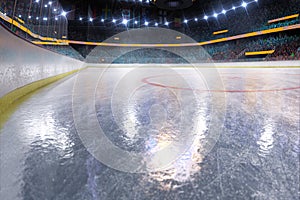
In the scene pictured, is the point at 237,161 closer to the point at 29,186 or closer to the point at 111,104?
the point at 29,186

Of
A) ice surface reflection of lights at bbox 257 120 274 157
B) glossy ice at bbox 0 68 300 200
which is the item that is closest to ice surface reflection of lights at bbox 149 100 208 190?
glossy ice at bbox 0 68 300 200

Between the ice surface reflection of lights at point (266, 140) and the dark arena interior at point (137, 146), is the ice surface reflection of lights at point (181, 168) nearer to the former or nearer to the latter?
the dark arena interior at point (137, 146)

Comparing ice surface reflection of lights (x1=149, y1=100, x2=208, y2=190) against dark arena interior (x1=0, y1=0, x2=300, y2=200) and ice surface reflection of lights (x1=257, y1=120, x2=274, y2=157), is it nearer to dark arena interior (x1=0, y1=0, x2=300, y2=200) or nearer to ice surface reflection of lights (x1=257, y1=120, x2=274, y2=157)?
dark arena interior (x1=0, y1=0, x2=300, y2=200)

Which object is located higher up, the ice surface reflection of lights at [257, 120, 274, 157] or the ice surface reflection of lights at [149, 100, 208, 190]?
the ice surface reflection of lights at [257, 120, 274, 157]

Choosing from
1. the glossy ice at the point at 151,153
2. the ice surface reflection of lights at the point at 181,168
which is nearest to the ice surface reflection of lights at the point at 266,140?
the glossy ice at the point at 151,153

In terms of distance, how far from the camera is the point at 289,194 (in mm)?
479

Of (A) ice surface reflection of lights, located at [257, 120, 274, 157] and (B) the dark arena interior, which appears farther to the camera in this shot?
(A) ice surface reflection of lights, located at [257, 120, 274, 157]

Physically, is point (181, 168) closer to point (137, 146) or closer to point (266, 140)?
point (137, 146)

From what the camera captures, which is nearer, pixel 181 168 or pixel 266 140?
pixel 181 168

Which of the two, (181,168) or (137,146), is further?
(137,146)

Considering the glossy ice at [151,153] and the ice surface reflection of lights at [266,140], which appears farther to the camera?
the ice surface reflection of lights at [266,140]

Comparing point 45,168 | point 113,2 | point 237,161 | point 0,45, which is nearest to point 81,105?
point 0,45

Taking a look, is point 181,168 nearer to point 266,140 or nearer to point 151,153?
point 151,153

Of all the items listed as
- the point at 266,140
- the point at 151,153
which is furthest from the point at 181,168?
the point at 266,140
